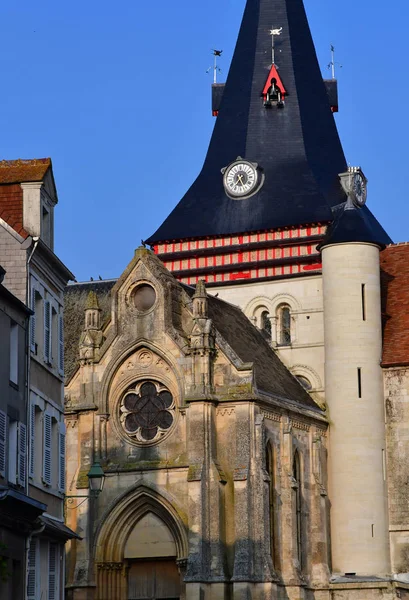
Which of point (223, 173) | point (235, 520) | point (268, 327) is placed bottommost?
point (235, 520)

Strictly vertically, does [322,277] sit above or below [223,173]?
below

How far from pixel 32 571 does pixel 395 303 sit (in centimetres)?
3262

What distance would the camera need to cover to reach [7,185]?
1689 inches

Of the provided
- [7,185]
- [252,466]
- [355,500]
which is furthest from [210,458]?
[7,185]

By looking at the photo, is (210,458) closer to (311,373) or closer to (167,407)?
(167,407)

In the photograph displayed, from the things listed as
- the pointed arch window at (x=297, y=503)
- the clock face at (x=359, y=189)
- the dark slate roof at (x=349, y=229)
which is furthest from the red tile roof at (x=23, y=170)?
the clock face at (x=359, y=189)

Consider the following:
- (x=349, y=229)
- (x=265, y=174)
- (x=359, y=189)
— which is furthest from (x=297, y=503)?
(x=265, y=174)

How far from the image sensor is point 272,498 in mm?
60219

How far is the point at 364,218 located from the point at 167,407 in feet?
41.9

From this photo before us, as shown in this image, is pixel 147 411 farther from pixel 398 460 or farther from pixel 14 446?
pixel 14 446

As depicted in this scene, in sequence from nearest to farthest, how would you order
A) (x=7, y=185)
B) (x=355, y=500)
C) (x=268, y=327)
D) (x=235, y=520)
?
(x=7, y=185) → (x=235, y=520) → (x=355, y=500) → (x=268, y=327)

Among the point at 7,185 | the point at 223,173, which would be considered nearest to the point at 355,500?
the point at 223,173

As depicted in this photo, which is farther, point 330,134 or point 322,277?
point 330,134

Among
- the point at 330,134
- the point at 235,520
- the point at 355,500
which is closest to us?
the point at 235,520
